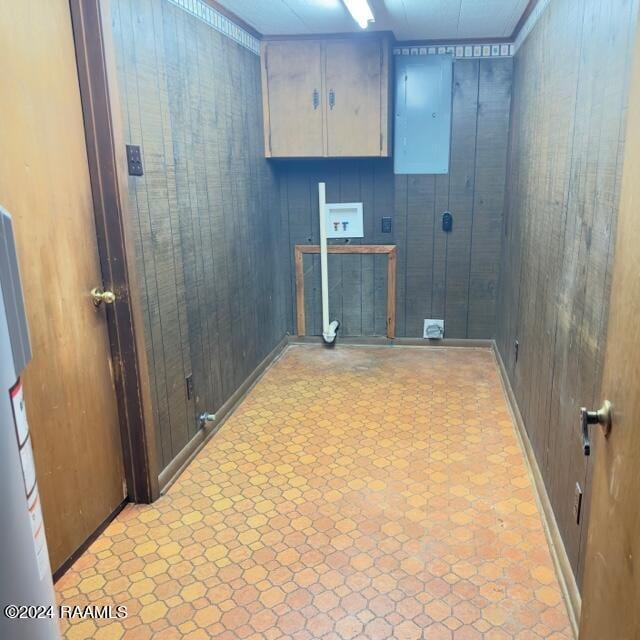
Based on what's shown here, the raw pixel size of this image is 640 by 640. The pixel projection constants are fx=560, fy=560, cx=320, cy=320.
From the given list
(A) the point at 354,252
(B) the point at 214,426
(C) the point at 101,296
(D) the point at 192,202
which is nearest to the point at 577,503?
(C) the point at 101,296

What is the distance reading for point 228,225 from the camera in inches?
131

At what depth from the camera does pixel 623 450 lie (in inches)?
41.0

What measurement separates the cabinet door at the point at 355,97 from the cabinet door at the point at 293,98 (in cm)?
8

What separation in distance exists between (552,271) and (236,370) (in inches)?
77.3

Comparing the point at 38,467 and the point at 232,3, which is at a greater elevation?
the point at 232,3

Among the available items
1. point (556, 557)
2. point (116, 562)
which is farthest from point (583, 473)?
point (116, 562)

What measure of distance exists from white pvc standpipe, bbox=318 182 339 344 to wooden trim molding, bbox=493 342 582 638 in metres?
1.72

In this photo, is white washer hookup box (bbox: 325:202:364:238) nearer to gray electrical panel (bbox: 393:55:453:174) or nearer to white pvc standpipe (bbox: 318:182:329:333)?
white pvc standpipe (bbox: 318:182:329:333)

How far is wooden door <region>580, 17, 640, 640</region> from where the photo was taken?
98 cm

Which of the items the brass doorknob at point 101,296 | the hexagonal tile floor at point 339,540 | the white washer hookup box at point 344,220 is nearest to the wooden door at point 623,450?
the hexagonal tile floor at point 339,540

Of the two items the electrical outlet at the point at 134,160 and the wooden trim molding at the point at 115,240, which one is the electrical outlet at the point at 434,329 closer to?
the wooden trim molding at the point at 115,240

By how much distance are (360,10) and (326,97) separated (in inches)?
41.6

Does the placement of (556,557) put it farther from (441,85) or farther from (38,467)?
(441,85)

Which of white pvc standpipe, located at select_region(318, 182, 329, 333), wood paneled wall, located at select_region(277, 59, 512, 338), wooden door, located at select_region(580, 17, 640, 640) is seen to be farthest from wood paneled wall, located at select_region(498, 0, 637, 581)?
white pvc standpipe, located at select_region(318, 182, 329, 333)
